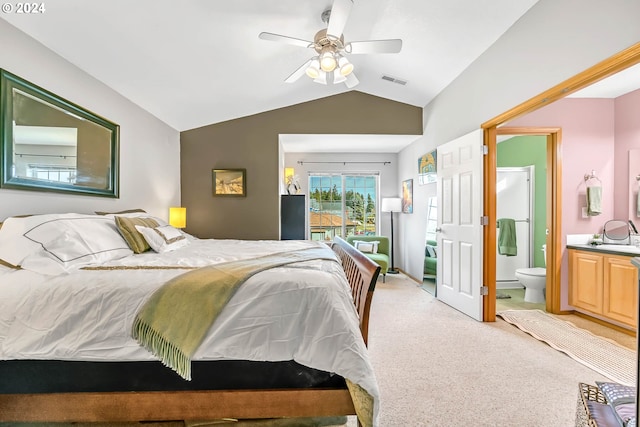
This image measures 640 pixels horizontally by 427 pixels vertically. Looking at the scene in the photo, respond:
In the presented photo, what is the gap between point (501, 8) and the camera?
248cm

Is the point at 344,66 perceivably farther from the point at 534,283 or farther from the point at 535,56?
the point at 534,283

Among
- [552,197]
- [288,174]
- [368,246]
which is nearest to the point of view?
[552,197]

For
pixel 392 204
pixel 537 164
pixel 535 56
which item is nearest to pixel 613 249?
pixel 537 164

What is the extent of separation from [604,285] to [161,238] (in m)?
4.26

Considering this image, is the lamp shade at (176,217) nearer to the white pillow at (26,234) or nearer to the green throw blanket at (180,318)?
the white pillow at (26,234)

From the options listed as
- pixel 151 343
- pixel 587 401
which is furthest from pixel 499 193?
pixel 151 343

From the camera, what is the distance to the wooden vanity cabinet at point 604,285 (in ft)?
9.20

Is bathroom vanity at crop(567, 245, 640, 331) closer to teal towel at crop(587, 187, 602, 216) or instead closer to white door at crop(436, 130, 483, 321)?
teal towel at crop(587, 187, 602, 216)

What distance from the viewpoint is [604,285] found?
118 inches

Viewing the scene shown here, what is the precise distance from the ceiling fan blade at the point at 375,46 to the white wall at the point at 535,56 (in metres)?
1.11

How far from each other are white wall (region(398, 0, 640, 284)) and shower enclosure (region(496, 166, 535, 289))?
4.24ft

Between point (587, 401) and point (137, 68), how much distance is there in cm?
390

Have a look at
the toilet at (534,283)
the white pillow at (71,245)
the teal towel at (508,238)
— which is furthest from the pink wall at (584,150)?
the white pillow at (71,245)

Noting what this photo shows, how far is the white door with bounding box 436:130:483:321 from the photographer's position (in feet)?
10.4
